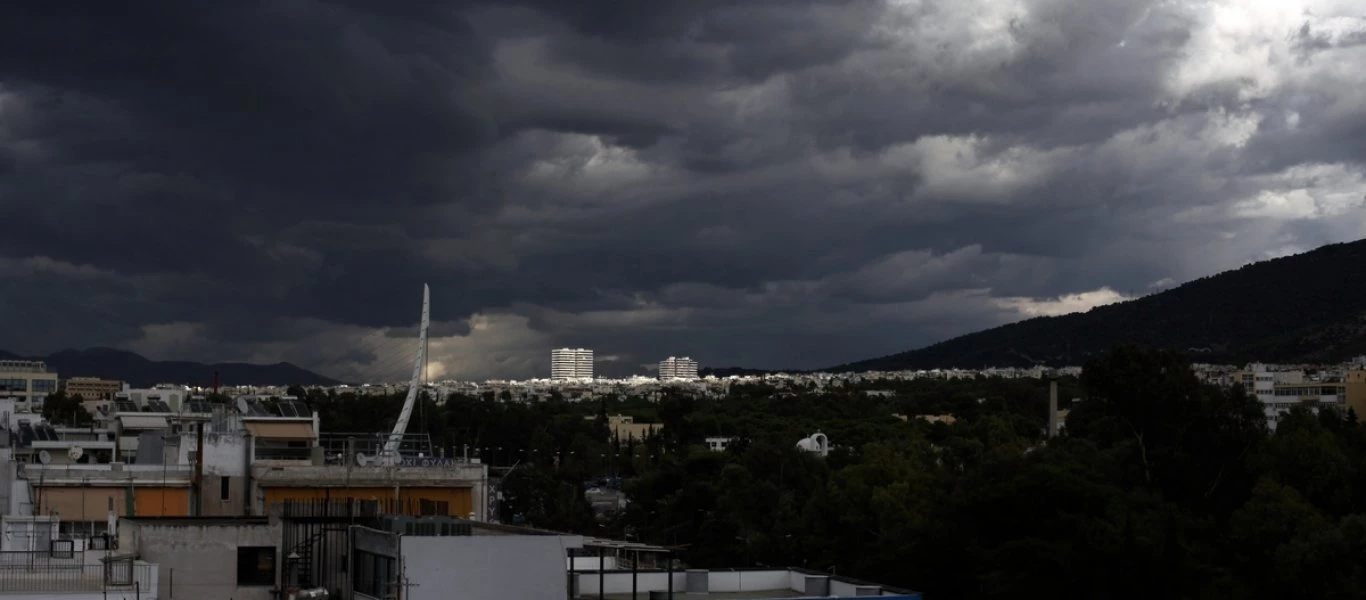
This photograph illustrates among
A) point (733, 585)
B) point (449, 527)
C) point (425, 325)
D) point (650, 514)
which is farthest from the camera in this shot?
point (650, 514)

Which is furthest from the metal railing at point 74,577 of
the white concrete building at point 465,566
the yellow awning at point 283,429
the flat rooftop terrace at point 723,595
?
the yellow awning at point 283,429

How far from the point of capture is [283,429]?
4591 centimetres

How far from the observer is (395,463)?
3781 centimetres

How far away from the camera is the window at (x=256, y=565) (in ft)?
81.3

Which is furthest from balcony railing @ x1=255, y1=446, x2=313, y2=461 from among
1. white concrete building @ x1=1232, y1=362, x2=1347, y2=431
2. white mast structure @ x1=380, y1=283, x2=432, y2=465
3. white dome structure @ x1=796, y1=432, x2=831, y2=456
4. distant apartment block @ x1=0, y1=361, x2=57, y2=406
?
distant apartment block @ x1=0, y1=361, x2=57, y2=406

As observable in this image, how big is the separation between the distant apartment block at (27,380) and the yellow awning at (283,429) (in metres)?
117

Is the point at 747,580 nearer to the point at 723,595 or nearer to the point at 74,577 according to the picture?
the point at 723,595

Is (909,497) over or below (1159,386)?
below

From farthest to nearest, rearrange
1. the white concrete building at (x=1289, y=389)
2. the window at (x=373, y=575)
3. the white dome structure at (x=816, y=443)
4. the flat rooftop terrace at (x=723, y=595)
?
1. the white concrete building at (x=1289, y=389)
2. the white dome structure at (x=816, y=443)
3. the flat rooftop terrace at (x=723, y=595)
4. the window at (x=373, y=575)

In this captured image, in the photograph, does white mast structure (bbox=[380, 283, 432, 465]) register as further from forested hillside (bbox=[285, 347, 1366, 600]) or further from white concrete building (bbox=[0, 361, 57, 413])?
white concrete building (bbox=[0, 361, 57, 413])

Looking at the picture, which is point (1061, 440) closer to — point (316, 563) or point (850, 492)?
point (850, 492)

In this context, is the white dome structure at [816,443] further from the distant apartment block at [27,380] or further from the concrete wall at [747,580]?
the concrete wall at [747,580]

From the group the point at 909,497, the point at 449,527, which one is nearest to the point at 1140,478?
the point at 909,497

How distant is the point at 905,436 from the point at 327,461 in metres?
102
